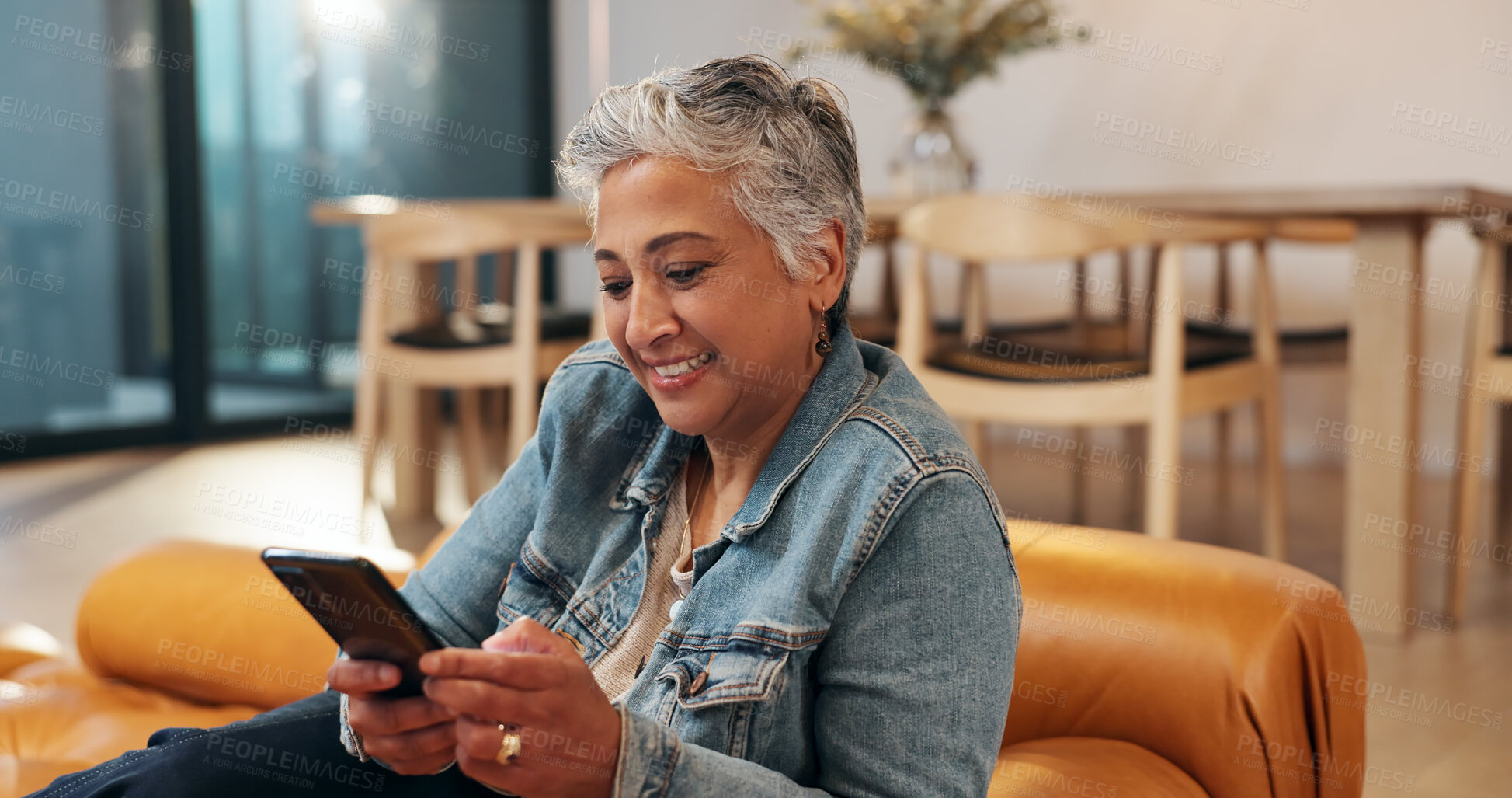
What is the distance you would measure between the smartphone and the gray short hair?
0.35 m

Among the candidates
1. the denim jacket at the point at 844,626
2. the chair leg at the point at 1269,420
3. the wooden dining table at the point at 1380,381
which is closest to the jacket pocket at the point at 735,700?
the denim jacket at the point at 844,626

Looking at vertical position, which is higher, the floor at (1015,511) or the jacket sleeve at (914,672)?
the jacket sleeve at (914,672)

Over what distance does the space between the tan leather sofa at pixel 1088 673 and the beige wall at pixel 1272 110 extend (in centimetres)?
251

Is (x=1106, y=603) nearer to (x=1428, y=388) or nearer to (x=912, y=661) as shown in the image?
(x=912, y=661)

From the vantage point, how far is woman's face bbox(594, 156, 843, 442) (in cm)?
89

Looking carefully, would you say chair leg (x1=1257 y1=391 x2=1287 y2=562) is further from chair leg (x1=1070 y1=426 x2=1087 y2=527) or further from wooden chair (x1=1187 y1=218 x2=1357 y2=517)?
chair leg (x1=1070 y1=426 x2=1087 y2=527)

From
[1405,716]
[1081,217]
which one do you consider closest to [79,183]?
[1081,217]

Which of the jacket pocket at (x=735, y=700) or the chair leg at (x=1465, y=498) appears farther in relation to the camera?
the chair leg at (x=1465, y=498)

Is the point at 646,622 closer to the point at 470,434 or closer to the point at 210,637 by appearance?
the point at 210,637

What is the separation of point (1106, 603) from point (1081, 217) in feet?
Answer: 4.32

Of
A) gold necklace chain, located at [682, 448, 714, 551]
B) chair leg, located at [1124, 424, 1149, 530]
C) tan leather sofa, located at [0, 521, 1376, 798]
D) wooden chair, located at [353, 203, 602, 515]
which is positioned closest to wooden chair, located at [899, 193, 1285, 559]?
chair leg, located at [1124, 424, 1149, 530]

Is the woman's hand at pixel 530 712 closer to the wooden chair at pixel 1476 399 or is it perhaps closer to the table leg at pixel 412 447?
the wooden chair at pixel 1476 399

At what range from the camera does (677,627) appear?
90 centimetres

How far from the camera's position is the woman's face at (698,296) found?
0.89 m
